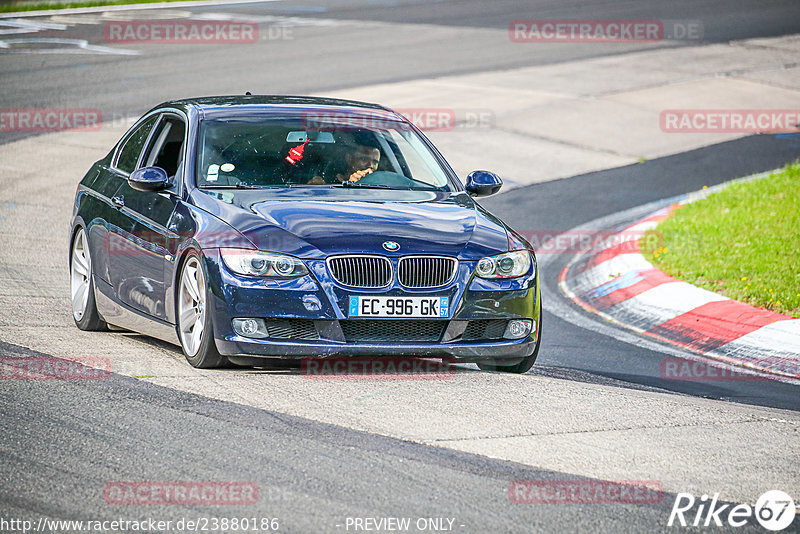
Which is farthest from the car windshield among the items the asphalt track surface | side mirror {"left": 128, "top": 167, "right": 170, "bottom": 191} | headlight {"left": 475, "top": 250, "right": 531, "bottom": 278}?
the asphalt track surface

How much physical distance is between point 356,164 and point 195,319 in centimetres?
166

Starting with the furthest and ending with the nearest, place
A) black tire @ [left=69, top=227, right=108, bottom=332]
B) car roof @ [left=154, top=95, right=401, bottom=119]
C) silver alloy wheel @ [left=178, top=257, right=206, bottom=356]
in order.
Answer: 1. black tire @ [left=69, top=227, right=108, bottom=332]
2. car roof @ [left=154, top=95, right=401, bottom=119]
3. silver alloy wheel @ [left=178, top=257, right=206, bottom=356]

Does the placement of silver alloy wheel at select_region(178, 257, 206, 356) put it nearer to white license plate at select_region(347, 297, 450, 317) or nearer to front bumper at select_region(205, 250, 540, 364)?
front bumper at select_region(205, 250, 540, 364)

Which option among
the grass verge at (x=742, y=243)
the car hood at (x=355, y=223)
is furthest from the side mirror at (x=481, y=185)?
the grass verge at (x=742, y=243)

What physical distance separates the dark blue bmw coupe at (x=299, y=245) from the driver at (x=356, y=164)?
10 millimetres

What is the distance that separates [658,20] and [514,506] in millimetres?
27139

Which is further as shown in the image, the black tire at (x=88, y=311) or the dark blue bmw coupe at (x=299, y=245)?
the black tire at (x=88, y=311)

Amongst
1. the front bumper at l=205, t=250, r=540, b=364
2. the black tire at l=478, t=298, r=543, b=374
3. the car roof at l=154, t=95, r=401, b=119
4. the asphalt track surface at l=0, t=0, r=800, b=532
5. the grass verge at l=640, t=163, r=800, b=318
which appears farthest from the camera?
the grass verge at l=640, t=163, r=800, b=318

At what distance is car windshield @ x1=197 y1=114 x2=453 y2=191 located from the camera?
814 centimetres

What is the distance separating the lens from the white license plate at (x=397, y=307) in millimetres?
7051

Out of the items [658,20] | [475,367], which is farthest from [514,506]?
[658,20]

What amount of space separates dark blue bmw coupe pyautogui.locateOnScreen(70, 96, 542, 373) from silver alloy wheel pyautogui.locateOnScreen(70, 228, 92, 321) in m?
0.02

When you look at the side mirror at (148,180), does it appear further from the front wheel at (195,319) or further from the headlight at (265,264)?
the headlight at (265,264)

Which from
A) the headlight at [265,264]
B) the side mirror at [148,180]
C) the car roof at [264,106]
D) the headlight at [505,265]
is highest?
the car roof at [264,106]
